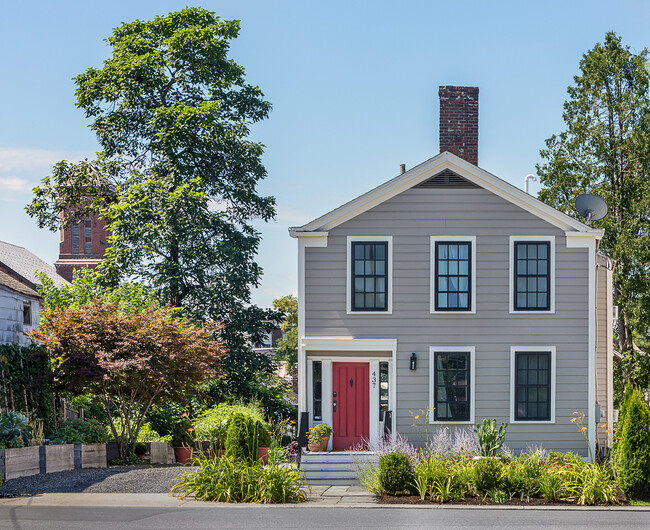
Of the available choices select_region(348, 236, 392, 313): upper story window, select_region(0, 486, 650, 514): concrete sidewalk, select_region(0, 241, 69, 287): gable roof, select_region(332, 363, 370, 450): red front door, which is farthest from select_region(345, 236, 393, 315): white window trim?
select_region(0, 241, 69, 287): gable roof

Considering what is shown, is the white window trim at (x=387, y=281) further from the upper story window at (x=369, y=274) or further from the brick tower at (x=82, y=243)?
the brick tower at (x=82, y=243)

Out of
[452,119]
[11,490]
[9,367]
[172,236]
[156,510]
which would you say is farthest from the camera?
[172,236]

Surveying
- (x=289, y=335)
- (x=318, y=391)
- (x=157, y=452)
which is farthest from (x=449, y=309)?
(x=289, y=335)

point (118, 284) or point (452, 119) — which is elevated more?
Result: point (452, 119)

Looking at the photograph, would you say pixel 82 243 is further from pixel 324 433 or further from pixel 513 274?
pixel 513 274

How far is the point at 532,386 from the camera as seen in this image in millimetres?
19609

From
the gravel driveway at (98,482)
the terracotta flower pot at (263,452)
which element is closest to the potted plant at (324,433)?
the terracotta flower pot at (263,452)

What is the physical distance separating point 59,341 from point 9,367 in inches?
60.9

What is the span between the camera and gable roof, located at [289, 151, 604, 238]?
19594mm

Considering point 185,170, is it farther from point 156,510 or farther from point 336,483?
point 156,510

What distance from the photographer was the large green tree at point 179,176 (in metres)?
27.2

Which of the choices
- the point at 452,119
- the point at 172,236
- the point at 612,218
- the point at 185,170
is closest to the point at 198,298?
the point at 172,236

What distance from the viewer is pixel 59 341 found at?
18.6 metres

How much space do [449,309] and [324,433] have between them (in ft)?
13.7
